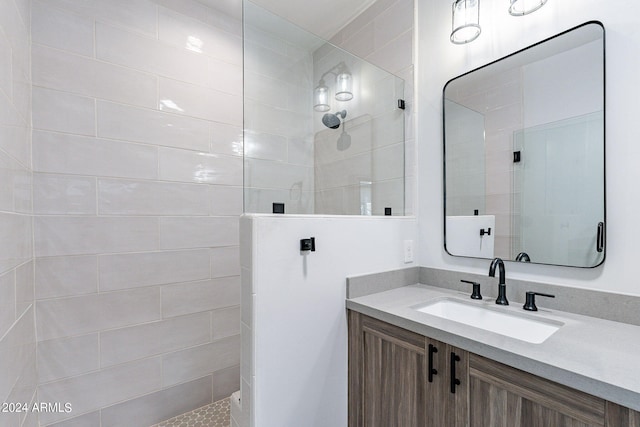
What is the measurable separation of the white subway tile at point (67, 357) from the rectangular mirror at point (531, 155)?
6.90 ft

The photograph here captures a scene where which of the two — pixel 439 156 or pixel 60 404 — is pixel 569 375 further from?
pixel 60 404

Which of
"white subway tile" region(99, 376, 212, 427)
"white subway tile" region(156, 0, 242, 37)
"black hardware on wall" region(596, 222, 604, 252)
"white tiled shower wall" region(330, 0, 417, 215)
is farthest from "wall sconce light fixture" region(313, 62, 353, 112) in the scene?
"white subway tile" region(99, 376, 212, 427)

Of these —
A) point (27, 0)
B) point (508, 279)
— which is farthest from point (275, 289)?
point (27, 0)

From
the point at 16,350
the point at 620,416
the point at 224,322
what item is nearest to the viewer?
the point at 620,416

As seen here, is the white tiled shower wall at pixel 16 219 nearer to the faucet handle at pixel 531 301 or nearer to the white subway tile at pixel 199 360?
the white subway tile at pixel 199 360

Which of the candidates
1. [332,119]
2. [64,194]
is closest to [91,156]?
[64,194]

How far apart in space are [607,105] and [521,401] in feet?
3.82

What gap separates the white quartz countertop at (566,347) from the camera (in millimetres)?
742

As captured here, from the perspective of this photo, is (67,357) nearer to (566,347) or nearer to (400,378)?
(400,378)

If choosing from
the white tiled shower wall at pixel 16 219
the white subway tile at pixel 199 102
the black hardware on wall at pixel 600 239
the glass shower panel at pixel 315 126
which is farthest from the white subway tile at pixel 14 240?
the black hardware on wall at pixel 600 239

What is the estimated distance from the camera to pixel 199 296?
2.01m

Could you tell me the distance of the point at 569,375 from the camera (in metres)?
0.78

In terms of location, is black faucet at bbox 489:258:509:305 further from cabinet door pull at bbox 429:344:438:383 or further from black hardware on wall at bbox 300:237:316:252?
black hardware on wall at bbox 300:237:316:252

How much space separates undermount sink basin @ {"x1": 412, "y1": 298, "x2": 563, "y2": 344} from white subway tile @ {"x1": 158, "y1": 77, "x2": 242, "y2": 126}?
1814mm
